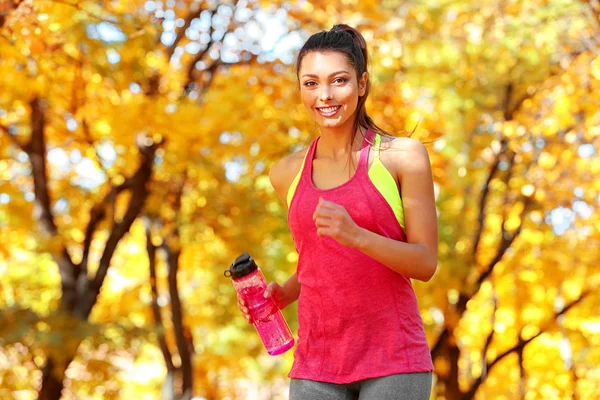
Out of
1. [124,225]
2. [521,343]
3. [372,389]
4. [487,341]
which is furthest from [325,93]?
[487,341]

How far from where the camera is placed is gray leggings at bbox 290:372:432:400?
7.41ft

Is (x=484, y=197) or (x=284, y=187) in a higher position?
(x=284, y=187)

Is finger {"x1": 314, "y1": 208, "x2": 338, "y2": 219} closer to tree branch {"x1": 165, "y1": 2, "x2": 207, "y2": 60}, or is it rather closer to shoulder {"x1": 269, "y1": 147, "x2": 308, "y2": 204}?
shoulder {"x1": 269, "y1": 147, "x2": 308, "y2": 204}

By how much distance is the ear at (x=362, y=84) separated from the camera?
2538 mm

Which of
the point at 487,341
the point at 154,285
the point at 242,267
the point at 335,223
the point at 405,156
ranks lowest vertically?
the point at 487,341

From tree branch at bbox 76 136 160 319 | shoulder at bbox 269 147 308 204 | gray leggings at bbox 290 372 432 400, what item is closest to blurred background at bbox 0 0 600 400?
tree branch at bbox 76 136 160 319

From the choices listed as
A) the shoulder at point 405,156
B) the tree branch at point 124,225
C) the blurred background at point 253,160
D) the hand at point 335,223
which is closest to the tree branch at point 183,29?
the blurred background at point 253,160

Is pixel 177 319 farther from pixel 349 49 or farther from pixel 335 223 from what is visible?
pixel 335 223

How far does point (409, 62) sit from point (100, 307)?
642cm

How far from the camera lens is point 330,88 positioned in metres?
2.47

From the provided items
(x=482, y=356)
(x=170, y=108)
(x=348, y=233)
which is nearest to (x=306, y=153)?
(x=348, y=233)

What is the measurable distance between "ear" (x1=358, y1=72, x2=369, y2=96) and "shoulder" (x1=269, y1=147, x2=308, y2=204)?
242 millimetres

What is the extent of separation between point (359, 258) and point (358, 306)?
12 centimetres

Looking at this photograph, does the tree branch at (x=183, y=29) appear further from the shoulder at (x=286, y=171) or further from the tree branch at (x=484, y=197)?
the shoulder at (x=286, y=171)
